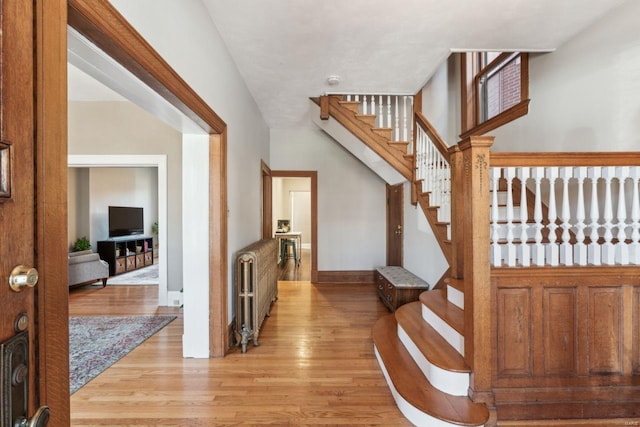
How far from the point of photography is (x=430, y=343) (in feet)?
7.50

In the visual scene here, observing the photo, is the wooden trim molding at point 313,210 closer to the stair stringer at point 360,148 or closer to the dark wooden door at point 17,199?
the stair stringer at point 360,148

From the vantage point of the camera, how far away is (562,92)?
284 centimetres

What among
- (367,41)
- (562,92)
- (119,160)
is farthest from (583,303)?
(119,160)

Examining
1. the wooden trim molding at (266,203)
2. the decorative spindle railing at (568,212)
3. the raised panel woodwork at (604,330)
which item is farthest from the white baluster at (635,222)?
the wooden trim molding at (266,203)

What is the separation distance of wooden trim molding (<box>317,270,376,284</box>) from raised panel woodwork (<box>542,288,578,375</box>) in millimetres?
3493

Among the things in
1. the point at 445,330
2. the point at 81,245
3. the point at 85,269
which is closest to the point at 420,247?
the point at 445,330

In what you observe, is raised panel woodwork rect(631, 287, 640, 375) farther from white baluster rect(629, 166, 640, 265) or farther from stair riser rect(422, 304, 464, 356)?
stair riser rect(422, 304, 464, 356)

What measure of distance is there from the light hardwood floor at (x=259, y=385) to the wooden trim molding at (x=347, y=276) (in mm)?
1884

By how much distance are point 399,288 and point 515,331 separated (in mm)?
1741

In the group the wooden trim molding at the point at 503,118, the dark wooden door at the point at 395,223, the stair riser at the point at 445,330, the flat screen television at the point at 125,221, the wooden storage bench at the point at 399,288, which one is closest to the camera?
the stair riser at the point at 445,330

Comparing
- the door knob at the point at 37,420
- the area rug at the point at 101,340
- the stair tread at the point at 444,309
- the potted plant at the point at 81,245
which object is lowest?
the area rug at the point at 101,340

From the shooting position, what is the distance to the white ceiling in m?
2.21

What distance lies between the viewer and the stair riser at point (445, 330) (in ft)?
6.96

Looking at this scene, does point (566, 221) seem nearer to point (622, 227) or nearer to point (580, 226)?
point (580, 226)
